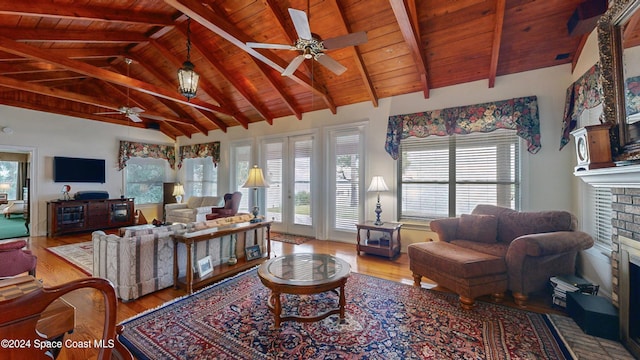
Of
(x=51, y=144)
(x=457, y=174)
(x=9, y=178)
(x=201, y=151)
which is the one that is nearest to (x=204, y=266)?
(x=457, y=174)

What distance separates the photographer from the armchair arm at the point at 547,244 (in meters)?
2.32

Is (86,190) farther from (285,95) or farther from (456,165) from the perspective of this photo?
(456,165)

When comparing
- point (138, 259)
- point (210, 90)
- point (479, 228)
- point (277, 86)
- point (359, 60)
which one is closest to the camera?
point (138, 259)

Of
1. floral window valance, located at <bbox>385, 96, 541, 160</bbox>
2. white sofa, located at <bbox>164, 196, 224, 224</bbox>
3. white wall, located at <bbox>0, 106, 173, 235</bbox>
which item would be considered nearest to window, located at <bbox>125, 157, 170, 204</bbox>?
white wall, located at <bbox>0, 106, 173, 235</bbox>

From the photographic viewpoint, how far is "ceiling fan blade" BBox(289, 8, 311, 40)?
6.52ft

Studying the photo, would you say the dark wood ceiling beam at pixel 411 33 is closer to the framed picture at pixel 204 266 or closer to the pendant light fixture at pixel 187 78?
the pendant light fixture at pixel 187 78

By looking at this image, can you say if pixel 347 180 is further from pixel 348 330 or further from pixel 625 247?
pixel 625 247

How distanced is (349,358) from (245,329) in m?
0.89

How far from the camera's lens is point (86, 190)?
616cm

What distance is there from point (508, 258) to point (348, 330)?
5.78 ft

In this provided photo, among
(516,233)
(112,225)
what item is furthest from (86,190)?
(516,233)

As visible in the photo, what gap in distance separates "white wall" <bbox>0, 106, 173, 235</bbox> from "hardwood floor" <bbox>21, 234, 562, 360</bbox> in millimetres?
1074

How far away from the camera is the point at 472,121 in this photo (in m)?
3.66

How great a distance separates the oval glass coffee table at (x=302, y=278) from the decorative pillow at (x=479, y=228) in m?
1.78
